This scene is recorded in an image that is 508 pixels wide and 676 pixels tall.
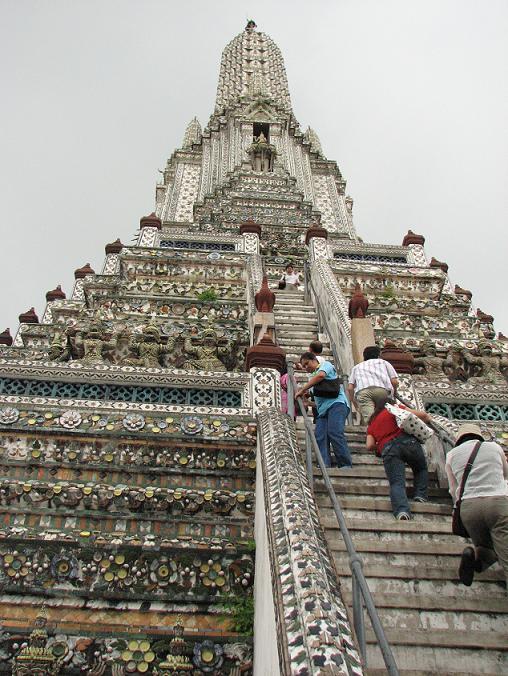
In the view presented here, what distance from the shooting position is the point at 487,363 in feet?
32.9

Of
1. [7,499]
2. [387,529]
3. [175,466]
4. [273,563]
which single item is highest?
[175,466]

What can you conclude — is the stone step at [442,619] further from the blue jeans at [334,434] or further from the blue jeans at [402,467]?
the blue jeans at [334,434]

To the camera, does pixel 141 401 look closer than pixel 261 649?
No

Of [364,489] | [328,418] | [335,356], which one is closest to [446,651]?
[364,489]

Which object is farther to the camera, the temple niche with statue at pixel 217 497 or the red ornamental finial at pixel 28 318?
the red ornamental finial at pixel 28 318

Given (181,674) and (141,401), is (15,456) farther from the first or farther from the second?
(181,674)

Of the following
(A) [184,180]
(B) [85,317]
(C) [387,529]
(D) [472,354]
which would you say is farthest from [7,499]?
(A) [184,180]

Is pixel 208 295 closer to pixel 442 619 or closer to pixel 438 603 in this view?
pixel 438 603

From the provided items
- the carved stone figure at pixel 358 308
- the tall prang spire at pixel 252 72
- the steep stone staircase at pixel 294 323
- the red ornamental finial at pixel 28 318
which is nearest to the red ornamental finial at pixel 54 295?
the red ornamental finial at pixel 28 318

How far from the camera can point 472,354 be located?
401 inches

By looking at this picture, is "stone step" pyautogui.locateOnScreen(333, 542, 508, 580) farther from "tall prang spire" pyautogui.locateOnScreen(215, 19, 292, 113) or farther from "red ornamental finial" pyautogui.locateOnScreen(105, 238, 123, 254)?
"tall prang spire" pyautogui.locateOnScreen(215, 19, 292, 113)

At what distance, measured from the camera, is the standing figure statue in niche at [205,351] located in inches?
369

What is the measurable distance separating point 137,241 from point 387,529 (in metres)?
11.4

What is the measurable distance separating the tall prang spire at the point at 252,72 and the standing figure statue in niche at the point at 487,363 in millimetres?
22597
